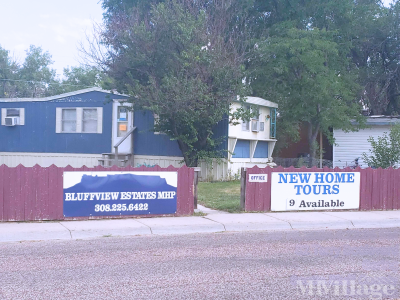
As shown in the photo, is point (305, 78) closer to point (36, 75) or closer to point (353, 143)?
point (353, 143)

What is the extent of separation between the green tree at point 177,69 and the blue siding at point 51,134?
433cm

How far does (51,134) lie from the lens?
26469 mm

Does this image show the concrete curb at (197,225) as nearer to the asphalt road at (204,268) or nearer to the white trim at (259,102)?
the asphalt road at (204,268)

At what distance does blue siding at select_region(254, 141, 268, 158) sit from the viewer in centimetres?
2456

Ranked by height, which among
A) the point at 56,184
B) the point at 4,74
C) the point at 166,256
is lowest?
the point at 166,256

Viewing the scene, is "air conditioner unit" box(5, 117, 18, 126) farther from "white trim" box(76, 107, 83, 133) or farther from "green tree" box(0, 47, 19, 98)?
"green tree" box(0, 47, 19, 98)

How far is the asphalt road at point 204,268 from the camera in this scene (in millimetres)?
6086

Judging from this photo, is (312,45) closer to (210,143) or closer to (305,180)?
(210,143)

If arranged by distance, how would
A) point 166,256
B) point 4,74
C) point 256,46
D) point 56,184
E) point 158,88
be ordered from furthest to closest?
point 4,74 → point 256,46 → point 158,88 → point 56,184 → point 166,256

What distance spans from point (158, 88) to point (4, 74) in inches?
1649

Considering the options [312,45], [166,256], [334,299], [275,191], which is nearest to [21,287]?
[166,256]

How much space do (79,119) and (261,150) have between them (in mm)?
9788

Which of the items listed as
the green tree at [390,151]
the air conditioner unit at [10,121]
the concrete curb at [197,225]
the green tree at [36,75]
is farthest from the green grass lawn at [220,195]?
the green tree at [36,75]

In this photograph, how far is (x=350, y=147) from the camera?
27.3m
